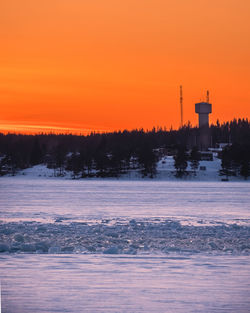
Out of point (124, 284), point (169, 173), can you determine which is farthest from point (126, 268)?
point (169, 173)

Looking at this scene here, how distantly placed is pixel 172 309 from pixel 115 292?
3.04 ft

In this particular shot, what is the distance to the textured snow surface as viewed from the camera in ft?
18.5

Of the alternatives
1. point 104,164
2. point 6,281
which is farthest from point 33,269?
point 104,164

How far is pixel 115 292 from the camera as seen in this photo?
612 cm

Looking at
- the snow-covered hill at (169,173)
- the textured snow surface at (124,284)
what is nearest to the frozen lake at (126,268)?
the textured snow surface at (124,284)

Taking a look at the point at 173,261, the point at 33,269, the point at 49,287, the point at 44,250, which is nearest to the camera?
the point at 49,287

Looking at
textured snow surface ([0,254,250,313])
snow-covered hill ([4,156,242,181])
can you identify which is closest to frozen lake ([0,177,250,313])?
textured snow surface ([0,254,250,313])

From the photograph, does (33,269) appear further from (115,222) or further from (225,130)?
(225,130)

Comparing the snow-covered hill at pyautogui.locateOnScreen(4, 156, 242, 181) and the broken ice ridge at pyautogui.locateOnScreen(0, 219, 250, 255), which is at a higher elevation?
the broken ice ridge at pyautogui.locateOnScreen(0, 219, 250, 255)

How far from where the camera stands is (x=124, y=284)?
21.2 ft

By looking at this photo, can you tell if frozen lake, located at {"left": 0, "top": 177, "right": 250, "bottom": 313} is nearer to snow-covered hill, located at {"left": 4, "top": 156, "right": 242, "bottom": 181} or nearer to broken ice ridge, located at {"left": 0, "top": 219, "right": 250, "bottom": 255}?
broken ice ridge, located at {"left": 0, "top": 219, "right": 250, "bottom": 255}

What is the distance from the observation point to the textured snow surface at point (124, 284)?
5.63 m

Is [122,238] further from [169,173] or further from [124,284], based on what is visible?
[169,173]

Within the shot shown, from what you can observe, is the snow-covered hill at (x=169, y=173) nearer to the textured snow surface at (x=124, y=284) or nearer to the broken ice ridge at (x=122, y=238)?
the broken ice ridge at (x=122, y=238)
